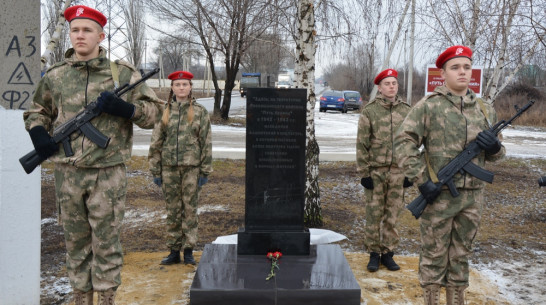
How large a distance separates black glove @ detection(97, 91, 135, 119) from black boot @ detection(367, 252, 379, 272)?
3086 mm

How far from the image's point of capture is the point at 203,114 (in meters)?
5.24

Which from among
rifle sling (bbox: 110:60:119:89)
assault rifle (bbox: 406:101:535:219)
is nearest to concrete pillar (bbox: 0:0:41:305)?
rifle sling (bbox: 110:60:119:89)

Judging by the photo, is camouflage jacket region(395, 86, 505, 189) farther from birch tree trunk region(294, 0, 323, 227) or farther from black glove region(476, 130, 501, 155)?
birch tree trunk region(294, 0, 323, 227)

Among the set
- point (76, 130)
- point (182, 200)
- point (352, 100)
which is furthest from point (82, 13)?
point (352, 100)

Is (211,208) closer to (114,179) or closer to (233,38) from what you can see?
(114,179)

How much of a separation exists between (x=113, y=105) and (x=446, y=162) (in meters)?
2.46

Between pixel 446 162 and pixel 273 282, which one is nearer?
pixel 446 162

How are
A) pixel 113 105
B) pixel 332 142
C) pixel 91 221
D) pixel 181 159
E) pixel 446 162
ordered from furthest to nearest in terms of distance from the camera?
pixel 332 142 → pixel 181 159 → pixel 446 162 → pixel 91 221 → pixel 113 105

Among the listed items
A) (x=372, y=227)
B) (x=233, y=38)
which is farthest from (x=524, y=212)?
(x=233, y=38)

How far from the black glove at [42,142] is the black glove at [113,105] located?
43cm

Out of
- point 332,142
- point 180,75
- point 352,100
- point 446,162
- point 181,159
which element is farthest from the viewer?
point 352,100

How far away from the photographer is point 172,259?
5230 millimetres

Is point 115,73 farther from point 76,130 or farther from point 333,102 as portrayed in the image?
point 333,102

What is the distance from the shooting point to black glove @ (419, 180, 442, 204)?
3.50 metres
